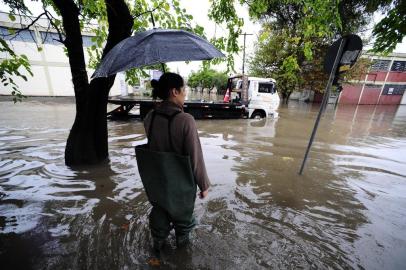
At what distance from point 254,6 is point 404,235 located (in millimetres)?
3796

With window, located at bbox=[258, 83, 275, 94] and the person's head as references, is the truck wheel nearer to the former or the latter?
window, located at bbox=[258, 83, 275, 94]

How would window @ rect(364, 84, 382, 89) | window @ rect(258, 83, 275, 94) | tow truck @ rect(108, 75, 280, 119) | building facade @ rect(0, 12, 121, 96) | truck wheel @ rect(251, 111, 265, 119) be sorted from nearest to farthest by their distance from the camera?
1. tow truck @ rect(108, 75, 280, 119)
2. window @ rect(258, 83, 275, 94)
3. truck wheel @ rect(251, 111, 265, 119)
4. building facade @ rect(0, 12, 121, 96)
5. window @ rect(364, 84, 382, 89)

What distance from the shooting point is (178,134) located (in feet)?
5.84

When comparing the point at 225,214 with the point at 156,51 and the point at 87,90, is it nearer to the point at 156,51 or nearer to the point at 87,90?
the point at 156,51

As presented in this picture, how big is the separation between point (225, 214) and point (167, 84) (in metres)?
2.08

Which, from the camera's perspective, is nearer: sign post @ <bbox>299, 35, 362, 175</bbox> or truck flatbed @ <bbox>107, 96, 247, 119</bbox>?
sign post @ <bbox>299, 35, 362, 175</bbox>

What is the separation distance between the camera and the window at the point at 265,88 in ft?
37.2

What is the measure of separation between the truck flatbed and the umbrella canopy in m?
8.19

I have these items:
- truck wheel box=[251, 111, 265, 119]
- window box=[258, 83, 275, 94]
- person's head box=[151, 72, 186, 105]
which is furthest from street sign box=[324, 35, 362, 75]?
truck wheel box=[251, 111, 265, 119]

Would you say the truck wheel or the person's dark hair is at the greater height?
the person's dark hair

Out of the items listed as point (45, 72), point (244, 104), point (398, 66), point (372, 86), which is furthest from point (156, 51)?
point (398, 66)

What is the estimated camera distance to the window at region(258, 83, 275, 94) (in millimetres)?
11350

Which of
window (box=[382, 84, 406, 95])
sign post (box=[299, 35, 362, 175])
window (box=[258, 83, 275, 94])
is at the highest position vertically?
sign post (box=[299, 35, 362, 175])

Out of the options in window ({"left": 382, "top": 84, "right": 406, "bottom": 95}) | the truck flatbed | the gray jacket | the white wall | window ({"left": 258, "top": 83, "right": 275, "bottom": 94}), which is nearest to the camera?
the gray jacket
